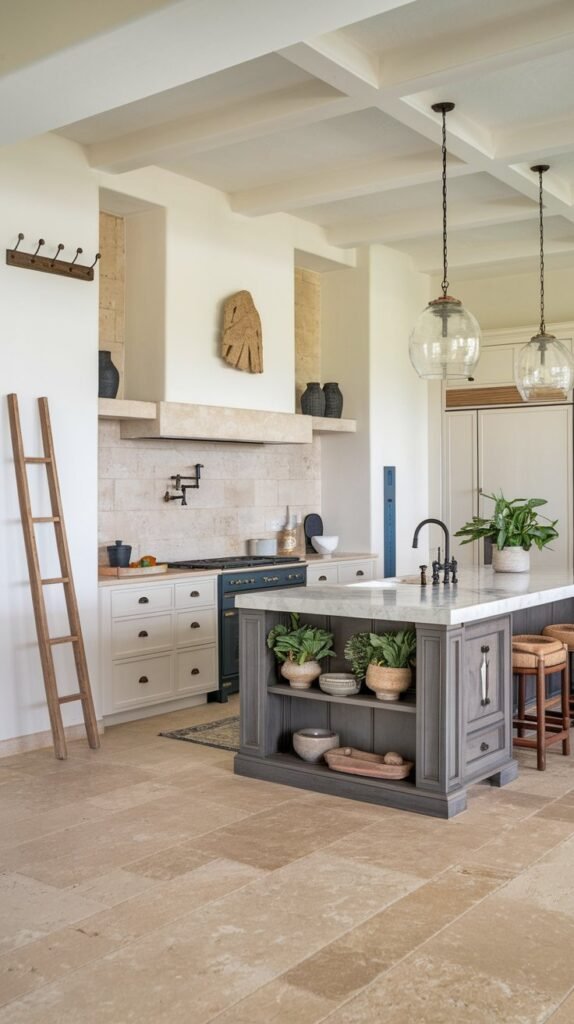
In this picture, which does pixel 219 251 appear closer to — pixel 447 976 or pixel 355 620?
pixel 355 620

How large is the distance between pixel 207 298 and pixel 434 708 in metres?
3.54

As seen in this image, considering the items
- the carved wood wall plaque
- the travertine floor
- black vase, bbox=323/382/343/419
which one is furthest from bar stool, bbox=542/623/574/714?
black vase, bbox=323/382/343/419

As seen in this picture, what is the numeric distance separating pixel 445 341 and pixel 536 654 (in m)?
1.65

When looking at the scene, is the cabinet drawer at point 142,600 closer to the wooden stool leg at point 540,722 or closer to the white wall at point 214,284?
the white wall at point 214,284

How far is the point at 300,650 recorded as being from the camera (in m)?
4.79

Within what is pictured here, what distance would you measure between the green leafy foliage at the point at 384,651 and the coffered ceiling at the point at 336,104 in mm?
2477

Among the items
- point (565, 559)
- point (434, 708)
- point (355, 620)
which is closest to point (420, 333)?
point (355, 620)

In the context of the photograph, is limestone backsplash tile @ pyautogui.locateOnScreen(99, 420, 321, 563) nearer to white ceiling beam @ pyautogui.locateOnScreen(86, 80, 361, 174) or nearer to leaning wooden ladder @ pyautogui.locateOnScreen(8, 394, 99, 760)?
leaning wooden ladder @ pyautogui.locateOnScreen(8, 394, 99, 760)

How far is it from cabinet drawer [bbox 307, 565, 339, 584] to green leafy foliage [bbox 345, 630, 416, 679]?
2805 millimetres

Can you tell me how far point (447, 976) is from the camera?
287 cm

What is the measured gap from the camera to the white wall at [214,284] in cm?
651

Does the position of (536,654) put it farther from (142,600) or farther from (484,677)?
(142,600)

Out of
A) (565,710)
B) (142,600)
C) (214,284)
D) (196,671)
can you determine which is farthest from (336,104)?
(196,671)

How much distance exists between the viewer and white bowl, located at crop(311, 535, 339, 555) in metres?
8.06
